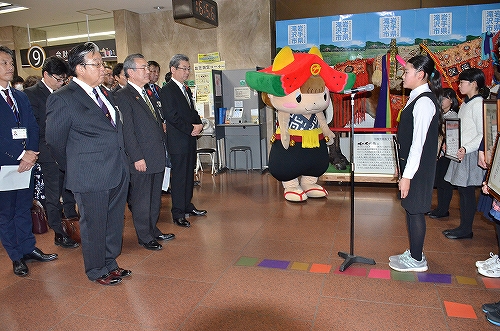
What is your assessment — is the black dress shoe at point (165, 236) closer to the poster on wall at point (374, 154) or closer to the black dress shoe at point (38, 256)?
the black dress shoe at point (38, 256)

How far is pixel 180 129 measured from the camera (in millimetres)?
4117

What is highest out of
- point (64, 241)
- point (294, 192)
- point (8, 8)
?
point (8, 8)

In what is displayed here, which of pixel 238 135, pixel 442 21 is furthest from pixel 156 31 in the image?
pixel 442 21

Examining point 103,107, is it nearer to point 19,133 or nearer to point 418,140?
point 19,133

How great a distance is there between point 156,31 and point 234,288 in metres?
6.65

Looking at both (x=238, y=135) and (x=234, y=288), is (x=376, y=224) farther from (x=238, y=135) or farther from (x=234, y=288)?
(x=238, y=135)

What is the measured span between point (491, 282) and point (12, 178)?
3.68 m

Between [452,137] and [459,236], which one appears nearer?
[452,137]

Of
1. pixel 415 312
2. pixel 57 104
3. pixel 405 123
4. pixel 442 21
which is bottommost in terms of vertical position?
pixel 415 312

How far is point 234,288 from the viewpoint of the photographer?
292 cm

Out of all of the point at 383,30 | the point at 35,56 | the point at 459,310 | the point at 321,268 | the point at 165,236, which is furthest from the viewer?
the point at 35,56

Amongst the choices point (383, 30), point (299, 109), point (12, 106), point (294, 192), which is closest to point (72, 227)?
point (12, 106)

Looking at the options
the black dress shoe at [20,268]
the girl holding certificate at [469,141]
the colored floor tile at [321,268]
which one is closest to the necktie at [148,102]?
the black dress shoe at [20,268]

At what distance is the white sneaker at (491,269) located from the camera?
293 centimetres
